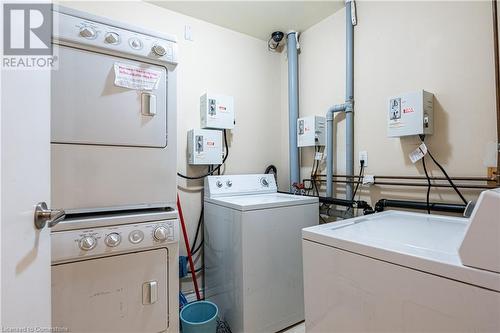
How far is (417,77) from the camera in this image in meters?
1.71

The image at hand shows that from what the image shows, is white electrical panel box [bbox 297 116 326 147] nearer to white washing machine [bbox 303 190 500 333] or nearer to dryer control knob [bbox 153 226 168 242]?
white washing machine [bbox 303 190 500 333]

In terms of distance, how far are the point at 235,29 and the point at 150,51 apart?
1460 mm

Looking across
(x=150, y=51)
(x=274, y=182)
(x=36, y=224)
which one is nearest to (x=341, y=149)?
(x=274, y=182)

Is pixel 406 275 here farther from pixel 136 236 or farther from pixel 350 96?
pixel 350 96

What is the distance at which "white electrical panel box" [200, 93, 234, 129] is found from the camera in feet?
7.15

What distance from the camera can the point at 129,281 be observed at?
1207mm

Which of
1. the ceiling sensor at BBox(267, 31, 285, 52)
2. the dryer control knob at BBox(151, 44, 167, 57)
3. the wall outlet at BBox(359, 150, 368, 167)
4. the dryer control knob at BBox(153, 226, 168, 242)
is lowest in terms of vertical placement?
the dryer control knob at BBox(153, 226, 168, 242)

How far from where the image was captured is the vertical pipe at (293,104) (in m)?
2.51

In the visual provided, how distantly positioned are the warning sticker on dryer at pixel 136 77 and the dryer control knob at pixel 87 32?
15 centimetres

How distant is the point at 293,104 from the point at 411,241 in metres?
1.82

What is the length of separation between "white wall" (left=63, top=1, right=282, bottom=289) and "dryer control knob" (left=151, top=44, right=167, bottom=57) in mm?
877

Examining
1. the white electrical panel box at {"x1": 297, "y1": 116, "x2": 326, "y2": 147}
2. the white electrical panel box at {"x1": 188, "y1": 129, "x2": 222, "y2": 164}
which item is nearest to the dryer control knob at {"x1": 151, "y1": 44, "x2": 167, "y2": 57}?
the white electrical panel box at {"x1": 188, "y1": 129, "x2": 222, "y2": 164}

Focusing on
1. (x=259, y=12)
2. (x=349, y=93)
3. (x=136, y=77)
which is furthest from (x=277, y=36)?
(x=136, y=77)

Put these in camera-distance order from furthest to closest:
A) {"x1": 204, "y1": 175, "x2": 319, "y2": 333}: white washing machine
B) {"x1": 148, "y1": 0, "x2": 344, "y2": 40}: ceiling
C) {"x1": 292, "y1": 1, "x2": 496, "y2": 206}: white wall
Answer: {"x1": 148, "y1": 0, "x2": 344, "y2": 40}: ceiling
{"x1": 204, "y1": 175, "x2": 319, "y2": 333}: white washing machine
{"x1": 292, "y1": 1, "x2": 496, "y2": 206}: white wall
